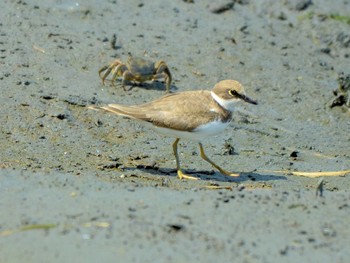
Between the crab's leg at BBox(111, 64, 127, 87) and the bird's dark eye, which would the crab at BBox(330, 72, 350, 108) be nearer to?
the crab's leg at BBox(111, 64, 127, 87)

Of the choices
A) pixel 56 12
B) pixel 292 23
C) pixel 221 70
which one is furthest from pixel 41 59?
pixel 292 23

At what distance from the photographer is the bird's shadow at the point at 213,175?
34.5ft

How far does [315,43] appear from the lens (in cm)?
1592

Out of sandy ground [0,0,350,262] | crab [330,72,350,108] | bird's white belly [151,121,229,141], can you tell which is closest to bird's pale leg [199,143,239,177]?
sandy ground [0,0,350,262]

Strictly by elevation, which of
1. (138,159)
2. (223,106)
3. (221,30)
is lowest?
(138,159)

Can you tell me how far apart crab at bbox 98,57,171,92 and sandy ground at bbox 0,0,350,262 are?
0.23m

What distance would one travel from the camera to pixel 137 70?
13.1 metres

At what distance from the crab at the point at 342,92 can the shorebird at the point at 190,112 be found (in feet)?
11.4

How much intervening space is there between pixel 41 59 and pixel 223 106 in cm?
395

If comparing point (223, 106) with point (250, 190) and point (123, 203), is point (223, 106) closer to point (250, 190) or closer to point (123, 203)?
point (250, 190)

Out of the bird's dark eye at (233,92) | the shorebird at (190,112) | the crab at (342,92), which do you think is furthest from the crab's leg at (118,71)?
the crab at (342,92)

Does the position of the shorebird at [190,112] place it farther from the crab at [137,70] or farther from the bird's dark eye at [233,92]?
the crab at [137,70]

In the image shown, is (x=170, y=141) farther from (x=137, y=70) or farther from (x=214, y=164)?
(x=137, y=70)

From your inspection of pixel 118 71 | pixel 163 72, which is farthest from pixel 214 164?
pixel 118 71
